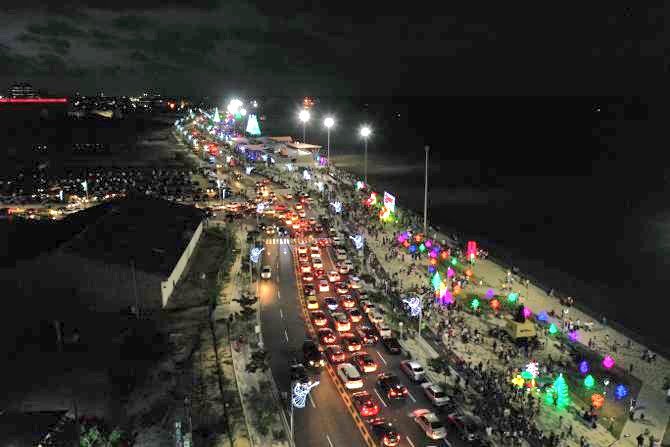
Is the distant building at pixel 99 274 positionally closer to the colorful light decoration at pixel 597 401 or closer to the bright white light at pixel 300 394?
the bright white light at pixel 300 394

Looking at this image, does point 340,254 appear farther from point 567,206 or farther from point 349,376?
point 567,206

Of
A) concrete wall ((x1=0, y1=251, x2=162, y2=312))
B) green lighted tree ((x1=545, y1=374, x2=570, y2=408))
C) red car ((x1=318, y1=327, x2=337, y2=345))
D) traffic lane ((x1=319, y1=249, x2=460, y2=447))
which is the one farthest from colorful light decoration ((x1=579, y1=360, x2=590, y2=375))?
concrete wall ((x1=0, y1=251, x2=162, y2=312))

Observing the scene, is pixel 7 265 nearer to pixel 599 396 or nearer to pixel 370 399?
pixel 370 399

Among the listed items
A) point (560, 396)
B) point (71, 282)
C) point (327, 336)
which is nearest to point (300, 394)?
point (327, 336)

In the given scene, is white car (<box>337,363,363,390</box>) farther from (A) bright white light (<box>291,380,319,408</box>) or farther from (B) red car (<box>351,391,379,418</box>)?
(A) bright white light (<box>291,380,319,408</box>)

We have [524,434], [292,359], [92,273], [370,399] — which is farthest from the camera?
[92,273]

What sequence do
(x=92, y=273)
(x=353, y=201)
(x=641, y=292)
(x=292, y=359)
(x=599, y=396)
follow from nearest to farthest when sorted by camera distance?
(x=599, y=396) → (x=292, y=359) → (x=92, y=273) → (x=641, y=292) → (x=353, y=201)

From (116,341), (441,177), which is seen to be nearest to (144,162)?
(441,177)

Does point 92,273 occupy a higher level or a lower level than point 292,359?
higher

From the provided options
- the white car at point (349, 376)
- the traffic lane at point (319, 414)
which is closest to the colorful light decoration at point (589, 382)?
the white car at point (349, 376)
